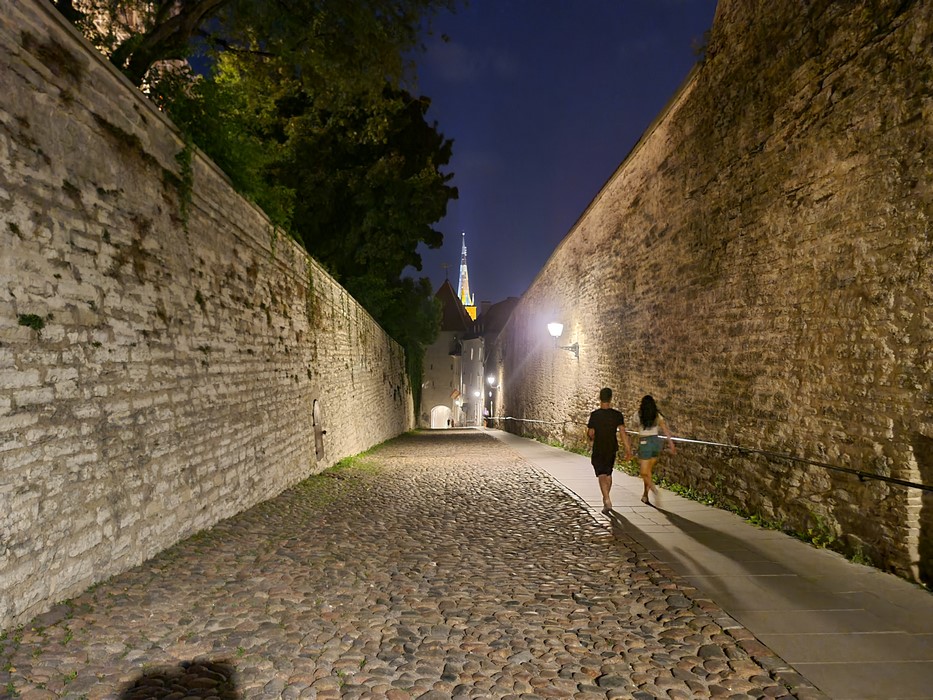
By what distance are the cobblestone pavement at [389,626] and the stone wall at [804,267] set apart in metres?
1.77

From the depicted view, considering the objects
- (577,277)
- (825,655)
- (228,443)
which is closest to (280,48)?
(228,443)

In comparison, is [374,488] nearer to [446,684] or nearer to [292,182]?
[446,684]

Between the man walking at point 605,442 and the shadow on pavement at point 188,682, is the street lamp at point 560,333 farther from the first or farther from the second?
the shadow on pavement at point 188,682

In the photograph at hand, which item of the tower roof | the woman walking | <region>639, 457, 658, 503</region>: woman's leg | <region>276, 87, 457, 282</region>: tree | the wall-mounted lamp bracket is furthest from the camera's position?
the tower roof

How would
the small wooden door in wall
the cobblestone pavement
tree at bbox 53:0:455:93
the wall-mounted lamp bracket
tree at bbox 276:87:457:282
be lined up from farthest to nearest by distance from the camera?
tree at bbox 276:87:457:282, the wall-mounted lamp bracket, the small wooden door in wall, tree at bbox 53:0:455:93, the cobblestone pavement

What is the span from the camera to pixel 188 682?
2.62 meters

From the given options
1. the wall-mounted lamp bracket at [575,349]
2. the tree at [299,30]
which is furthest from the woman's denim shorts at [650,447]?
the tree at [299,30]

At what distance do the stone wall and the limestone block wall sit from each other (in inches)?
220

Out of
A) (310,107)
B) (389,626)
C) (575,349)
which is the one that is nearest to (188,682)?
(389,626)

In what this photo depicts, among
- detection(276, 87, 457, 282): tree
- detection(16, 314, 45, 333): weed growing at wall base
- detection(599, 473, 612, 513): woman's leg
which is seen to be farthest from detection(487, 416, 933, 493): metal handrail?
detection(276, 87, 457, 282): tree

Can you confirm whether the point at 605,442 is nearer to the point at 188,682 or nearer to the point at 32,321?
the point at 188,682

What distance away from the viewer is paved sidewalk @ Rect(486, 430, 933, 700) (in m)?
2.71

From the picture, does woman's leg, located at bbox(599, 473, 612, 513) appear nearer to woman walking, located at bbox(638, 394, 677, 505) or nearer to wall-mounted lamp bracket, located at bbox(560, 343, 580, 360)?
woman walking, located at bbox(638, 394, 677, 505)

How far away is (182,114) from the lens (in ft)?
19.7
